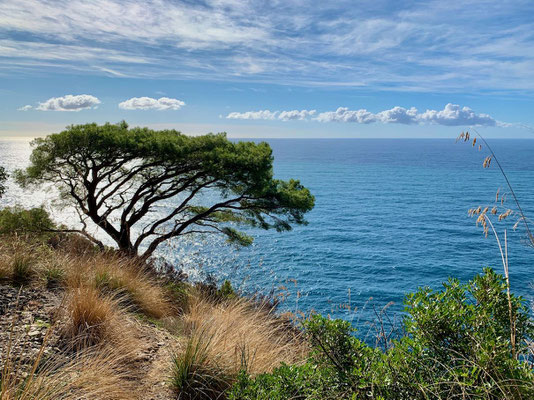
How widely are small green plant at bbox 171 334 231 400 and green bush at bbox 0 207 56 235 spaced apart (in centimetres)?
1114

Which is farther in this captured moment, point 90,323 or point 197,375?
point 90,323

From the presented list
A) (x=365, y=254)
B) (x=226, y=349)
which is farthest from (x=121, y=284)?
(x=365, y=254)

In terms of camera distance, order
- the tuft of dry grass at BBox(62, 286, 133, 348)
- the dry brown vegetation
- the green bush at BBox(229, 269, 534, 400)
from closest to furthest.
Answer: the green bush at BBox(229, 269, 534, 400), the dry brown vegetation, the tuft of dry grass at BBox(62, 286, 133, 348)

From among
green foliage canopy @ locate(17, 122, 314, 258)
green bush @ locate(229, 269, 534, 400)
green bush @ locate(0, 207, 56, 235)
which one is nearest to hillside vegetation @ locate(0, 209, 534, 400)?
green bush @ locate(229, 269, 534, 400)

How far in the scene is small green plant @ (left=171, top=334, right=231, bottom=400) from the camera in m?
3.39

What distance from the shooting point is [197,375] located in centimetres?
343

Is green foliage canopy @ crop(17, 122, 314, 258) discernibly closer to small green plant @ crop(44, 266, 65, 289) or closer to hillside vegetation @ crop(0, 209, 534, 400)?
small green plant @ crop(44, 266, 65, 289)

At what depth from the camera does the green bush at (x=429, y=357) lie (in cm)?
190

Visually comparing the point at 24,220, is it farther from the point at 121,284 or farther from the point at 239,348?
the point at 239,348

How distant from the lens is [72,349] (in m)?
3.67

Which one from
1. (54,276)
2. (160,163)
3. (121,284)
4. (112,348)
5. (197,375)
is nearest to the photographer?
(197,375)

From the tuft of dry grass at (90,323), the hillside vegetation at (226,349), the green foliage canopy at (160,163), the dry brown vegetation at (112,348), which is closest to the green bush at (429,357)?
the hillside vegetation at (226,349)

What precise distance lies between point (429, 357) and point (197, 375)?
2202mm

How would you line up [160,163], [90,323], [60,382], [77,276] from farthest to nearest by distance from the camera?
[160,163], [77,276], [90,323], [60,382]
